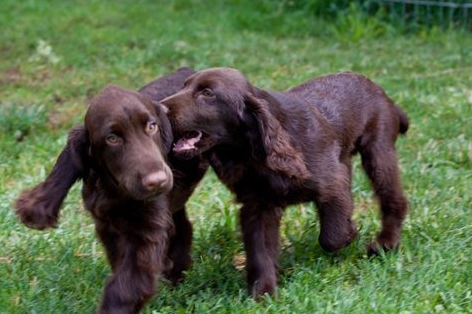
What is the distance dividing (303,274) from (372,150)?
925 mm

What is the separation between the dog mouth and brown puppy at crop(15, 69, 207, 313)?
0.11m

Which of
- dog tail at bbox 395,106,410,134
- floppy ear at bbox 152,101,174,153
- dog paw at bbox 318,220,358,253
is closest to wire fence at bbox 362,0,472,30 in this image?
dog tail at bbox 395,106,410,134

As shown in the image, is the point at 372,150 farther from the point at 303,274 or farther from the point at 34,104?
the point at 34,104

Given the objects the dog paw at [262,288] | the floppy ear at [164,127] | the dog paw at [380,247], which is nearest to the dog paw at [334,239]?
the dog paw at [380,247]

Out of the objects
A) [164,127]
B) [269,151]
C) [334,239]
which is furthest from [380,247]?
[164,127]

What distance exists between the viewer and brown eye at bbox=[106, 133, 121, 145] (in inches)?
145

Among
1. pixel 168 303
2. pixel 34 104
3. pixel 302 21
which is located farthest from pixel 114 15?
pixel 168 303

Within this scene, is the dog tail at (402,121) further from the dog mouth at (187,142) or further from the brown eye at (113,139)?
the brown eye at (113,139)

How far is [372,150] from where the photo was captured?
493 centimetres

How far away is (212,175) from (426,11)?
5.11 metres

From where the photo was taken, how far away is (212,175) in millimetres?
6078

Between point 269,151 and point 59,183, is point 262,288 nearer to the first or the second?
point 269,151

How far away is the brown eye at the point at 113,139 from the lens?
3689 millimetres

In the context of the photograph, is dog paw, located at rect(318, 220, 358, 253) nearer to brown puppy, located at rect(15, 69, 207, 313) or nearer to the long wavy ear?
brown puppy, located at rect(15, 69, 207, 313)
